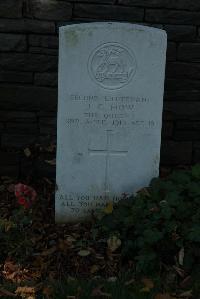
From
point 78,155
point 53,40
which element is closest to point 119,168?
point 78,155

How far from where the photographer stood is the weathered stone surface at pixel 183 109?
4.60 m

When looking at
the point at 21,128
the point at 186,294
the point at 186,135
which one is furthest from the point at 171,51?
the point at 186,294

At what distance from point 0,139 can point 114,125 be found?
116 centimetres

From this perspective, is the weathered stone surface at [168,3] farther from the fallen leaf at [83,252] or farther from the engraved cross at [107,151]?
the fallen leaf at [83,252]

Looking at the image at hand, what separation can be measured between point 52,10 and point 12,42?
381mm

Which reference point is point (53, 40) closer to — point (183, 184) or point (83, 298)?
point (183, 184)

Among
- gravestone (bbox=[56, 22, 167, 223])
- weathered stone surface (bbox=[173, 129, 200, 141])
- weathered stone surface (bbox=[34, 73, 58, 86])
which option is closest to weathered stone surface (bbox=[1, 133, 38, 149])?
weathered stone surface (bbox=[34, 73, 58, 86])

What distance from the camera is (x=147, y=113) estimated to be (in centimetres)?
382

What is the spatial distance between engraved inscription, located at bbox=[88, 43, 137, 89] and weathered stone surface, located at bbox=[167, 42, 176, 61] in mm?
802

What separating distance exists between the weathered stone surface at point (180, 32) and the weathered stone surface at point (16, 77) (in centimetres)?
110

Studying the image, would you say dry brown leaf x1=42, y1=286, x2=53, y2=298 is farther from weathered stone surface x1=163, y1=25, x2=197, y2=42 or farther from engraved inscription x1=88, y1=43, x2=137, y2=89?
weathered stone surface x1=163, y1=25, x2=197, y2=42

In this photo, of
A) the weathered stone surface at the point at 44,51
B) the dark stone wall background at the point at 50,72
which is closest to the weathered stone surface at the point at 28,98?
the dark stone wall background at the point at 50,72

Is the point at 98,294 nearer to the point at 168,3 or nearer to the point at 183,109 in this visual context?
the point at 183,109

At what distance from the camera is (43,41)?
14.3 feet
